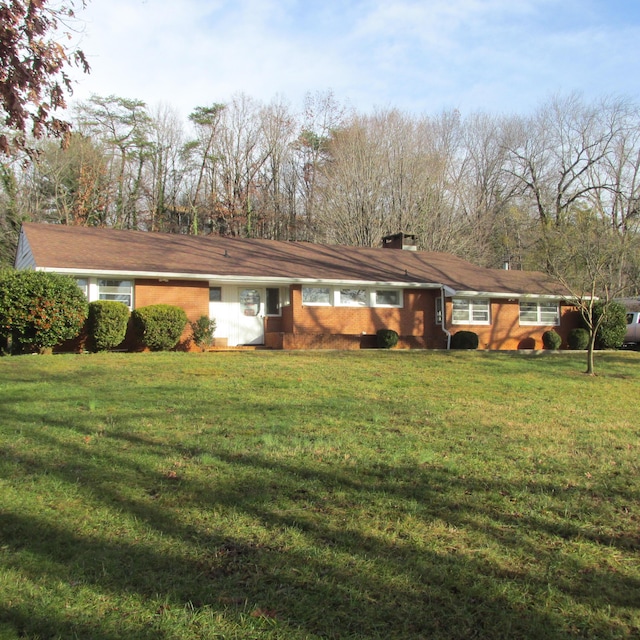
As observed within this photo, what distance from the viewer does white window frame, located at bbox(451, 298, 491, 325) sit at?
22250mm

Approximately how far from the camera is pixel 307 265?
70.0 feet

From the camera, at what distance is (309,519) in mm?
4258

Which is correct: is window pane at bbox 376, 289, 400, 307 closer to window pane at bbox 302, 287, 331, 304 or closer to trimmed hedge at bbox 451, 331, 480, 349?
window pane at bbox 302, 287, 331, 304

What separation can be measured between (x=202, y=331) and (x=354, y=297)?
6071 millimetres

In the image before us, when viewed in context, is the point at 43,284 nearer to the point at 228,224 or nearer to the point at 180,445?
the point at 180,445

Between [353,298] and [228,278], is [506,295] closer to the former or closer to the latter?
[353,298]

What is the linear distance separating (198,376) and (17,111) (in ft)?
21.4

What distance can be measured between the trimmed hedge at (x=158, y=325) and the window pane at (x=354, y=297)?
250 inches

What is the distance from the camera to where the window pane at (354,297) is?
814 inches

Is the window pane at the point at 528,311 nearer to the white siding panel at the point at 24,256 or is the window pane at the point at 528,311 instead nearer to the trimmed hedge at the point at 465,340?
the trimmed hedge at the point at 465,340

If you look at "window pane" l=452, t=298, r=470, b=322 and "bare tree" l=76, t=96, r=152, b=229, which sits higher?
"bare tree" l=76, t=96, r=152, b=229

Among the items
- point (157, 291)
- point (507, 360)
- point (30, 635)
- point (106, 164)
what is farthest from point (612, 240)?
point (106, 164)

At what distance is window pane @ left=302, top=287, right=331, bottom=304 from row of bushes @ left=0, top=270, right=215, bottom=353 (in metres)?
4.85

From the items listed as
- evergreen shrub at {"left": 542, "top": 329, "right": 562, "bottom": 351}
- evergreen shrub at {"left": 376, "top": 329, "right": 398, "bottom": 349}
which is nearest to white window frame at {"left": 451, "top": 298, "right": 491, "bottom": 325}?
evergreen shrub at {"left": 542, "top": 329, "right": 562, "bottom": 351}
